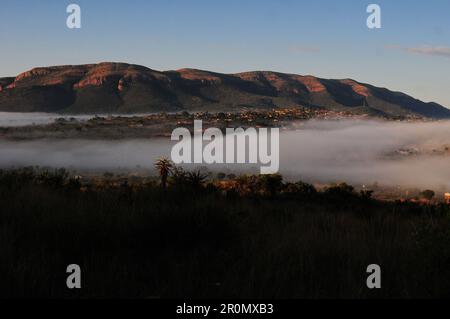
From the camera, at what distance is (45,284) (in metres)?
4.86

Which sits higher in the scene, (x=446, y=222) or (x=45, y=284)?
(x=446, y=222)

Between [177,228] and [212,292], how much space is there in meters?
1.96

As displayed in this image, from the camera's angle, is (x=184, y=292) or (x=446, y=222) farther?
(x=446, y=222)

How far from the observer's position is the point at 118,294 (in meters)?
4.82

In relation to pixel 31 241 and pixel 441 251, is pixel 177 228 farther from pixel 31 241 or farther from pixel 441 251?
pixel 441 251

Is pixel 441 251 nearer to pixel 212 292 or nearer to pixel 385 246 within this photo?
pixel 385 246
